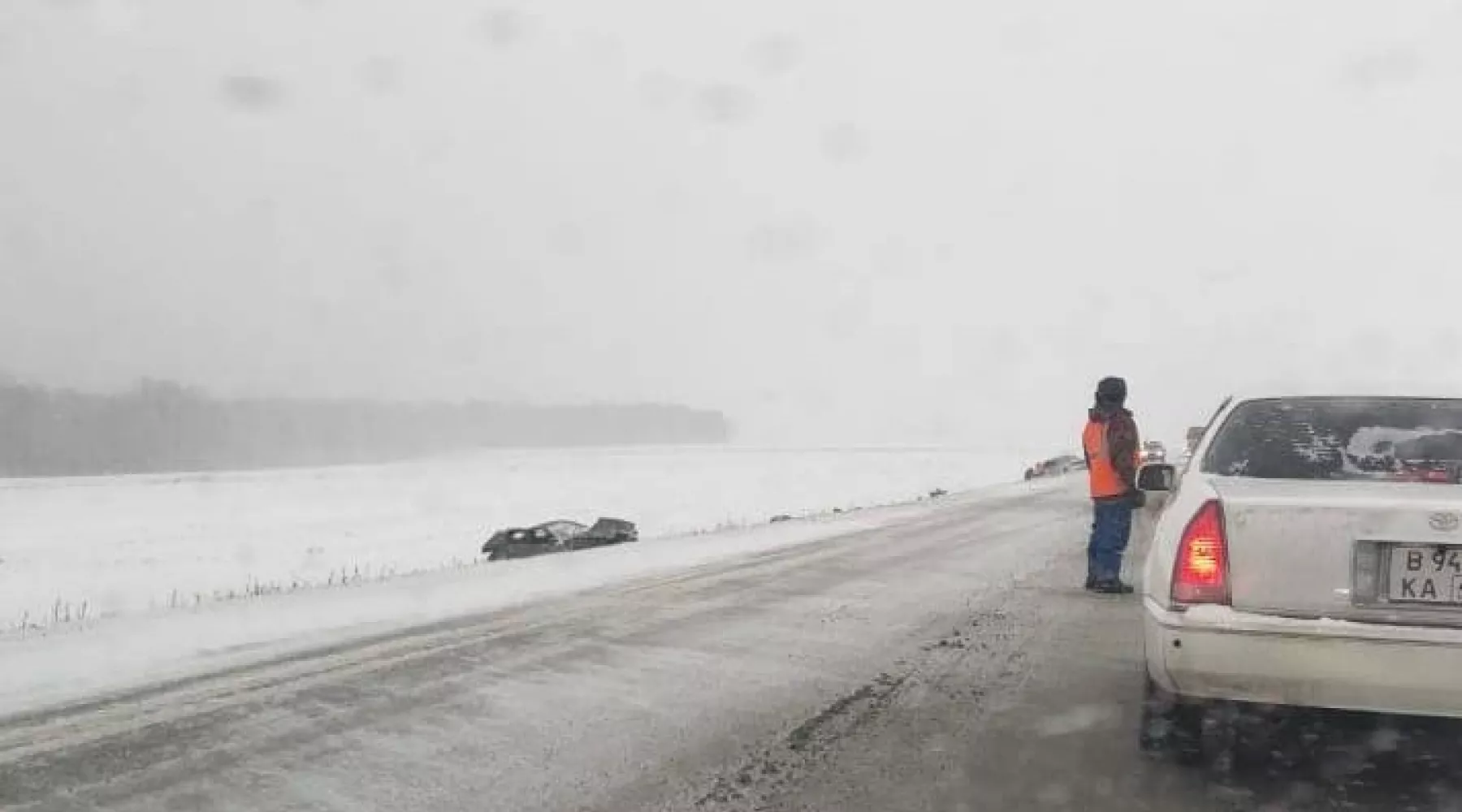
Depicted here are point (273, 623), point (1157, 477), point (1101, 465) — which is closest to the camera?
point (1157, 477)

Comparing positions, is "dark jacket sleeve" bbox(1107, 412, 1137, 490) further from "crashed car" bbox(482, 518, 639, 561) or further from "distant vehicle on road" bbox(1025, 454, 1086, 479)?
"distant vehicle on road" bbox(1025, 454, 1086, 479)

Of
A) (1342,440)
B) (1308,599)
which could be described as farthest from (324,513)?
(1308,599)

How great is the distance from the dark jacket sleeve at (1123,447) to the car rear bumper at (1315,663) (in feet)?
17.5

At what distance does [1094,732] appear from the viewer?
4.71 metres

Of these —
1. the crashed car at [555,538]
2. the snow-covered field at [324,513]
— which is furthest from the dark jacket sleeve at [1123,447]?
the crashed car at [555,538]

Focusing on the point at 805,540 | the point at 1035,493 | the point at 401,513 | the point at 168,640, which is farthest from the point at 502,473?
the point at 168,640

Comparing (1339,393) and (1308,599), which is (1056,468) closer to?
(1339,393)

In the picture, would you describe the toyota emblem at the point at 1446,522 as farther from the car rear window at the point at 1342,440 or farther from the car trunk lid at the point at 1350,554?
the car rear window at the point at 1342,440

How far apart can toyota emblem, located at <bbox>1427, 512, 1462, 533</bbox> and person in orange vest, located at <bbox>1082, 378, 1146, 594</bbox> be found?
5344mm

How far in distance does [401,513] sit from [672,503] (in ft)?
39.5

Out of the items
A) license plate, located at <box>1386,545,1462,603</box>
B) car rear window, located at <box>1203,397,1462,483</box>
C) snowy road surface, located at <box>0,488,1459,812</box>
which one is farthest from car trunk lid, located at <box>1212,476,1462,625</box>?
snowy road surface, located at <box>0,488,1459,812</box>

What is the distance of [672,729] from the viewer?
4680 millimetres

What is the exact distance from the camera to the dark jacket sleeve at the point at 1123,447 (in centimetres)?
880

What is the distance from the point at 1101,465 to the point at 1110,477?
0.15m
